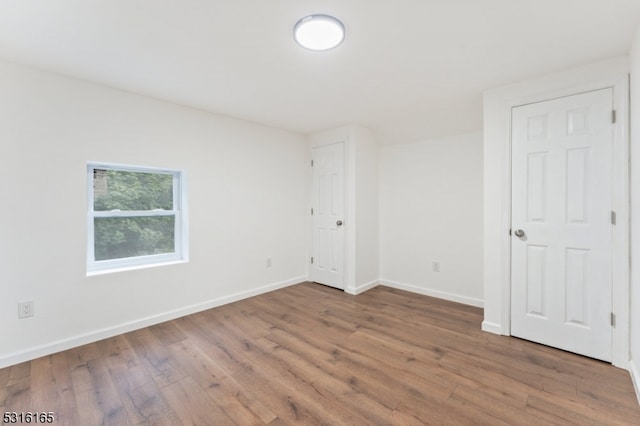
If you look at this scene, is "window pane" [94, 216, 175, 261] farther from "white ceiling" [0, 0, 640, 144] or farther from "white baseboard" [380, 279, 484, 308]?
"white baseboard" [380, 279, 484, 308]

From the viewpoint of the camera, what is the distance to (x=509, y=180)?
254 cm

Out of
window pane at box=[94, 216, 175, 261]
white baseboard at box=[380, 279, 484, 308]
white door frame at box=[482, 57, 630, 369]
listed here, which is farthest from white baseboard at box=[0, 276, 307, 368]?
white door frame at box=[482, 57, 630, 369]

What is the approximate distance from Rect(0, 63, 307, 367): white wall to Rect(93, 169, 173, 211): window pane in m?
0.21

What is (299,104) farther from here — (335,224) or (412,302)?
(412,302)

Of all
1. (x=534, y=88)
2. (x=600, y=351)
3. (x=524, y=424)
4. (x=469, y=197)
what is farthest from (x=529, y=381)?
(x=534, y=88)

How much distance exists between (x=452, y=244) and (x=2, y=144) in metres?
4.42

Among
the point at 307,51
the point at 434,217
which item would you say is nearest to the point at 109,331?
the point at 307,51

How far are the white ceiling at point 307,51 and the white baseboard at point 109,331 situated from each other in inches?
87.7

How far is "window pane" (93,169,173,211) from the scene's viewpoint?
8.79ft

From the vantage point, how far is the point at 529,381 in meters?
1.89

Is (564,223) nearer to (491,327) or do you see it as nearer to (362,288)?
(491,327)

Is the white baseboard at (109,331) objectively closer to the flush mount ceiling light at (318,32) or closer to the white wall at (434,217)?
the white wall at (434,217)

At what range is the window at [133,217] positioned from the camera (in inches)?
104

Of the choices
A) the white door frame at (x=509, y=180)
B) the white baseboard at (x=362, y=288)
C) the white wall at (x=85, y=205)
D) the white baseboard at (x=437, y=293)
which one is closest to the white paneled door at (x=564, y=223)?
the white door frame at (x=509, y=180)
